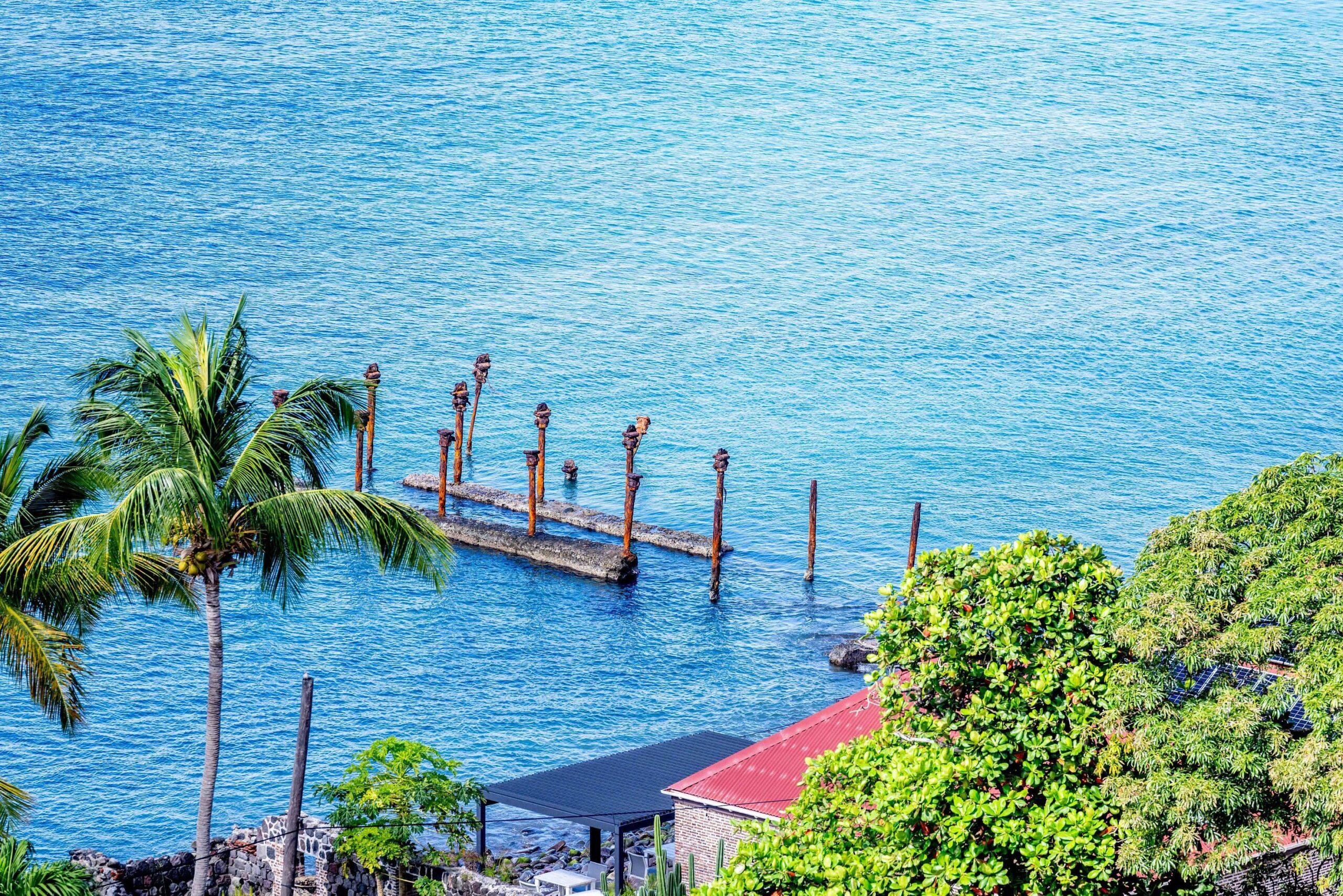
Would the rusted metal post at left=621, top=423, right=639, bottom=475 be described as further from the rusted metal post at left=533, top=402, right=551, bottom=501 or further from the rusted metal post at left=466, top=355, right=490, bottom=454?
the rusted metal post at left=466, top=355, right=490, bottom=454

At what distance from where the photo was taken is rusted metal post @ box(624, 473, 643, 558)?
74.4 meters

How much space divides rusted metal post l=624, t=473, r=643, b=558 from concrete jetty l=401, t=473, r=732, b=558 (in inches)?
116

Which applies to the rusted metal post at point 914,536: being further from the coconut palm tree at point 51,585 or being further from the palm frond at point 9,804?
the palm frond at point 9,804

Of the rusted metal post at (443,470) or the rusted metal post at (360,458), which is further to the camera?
the rusted metal post at (360,458)

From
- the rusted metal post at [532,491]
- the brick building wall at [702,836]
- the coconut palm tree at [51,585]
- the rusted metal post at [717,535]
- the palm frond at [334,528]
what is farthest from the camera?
the rusted metal post at [532,491]

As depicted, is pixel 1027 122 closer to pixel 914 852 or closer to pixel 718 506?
pixel 718 506

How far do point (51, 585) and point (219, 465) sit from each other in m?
3.67

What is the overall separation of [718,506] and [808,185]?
3333 inches

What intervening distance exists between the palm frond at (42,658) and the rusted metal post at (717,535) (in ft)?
146

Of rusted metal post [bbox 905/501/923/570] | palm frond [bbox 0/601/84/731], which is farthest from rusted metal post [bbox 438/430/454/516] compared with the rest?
palm frond [bbox 0/601/84/731]

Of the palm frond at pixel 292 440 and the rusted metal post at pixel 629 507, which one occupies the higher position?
the palm frond at pixel 292 440

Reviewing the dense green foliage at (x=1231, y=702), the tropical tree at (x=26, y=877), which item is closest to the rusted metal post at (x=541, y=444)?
the tropical tree at (x=26, y=877)

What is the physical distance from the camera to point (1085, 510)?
90.3 m

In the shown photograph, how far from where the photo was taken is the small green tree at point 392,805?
3919 centimetres
